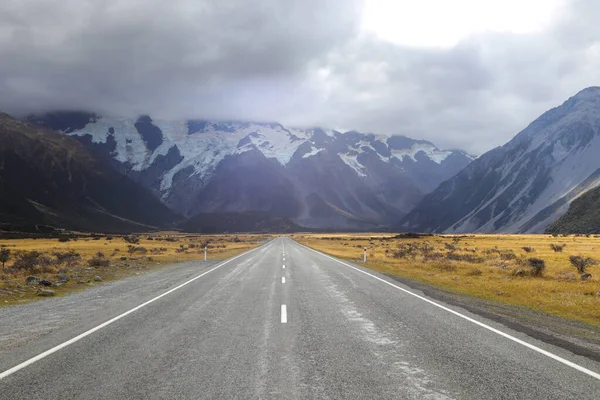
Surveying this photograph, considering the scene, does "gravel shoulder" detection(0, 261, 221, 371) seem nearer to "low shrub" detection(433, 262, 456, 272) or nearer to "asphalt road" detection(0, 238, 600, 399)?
"asphalt road" detection(0, 238, 600, 399)

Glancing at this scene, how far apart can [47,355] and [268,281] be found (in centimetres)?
1169

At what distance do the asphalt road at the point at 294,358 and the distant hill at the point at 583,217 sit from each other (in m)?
129

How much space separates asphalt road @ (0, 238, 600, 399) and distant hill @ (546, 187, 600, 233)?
129 meters

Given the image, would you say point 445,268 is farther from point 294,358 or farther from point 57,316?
point 57,316

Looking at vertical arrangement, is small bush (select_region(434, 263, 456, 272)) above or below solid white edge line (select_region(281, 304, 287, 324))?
below

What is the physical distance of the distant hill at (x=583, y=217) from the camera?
11712 centimetres

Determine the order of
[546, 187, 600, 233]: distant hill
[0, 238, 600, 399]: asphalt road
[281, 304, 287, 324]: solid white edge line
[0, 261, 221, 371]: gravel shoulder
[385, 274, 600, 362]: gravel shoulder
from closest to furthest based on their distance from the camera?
[0, 238, 600, 399]: asphalt road, [0, 261, 221, 371]: gravel shoulder, [385, 274, 600, 362]: gravel shoulder, [281, 304, 287, 324]: solid white edge line, [546, 187, 600, 233]: distant hill

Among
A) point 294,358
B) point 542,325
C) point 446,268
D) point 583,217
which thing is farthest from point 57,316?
point 583,217

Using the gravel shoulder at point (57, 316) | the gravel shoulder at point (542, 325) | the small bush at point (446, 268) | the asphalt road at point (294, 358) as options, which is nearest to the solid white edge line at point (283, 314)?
the asphalt road at point (294, 358)

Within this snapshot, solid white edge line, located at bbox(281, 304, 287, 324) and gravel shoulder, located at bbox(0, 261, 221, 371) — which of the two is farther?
solid white edge line, located at bbox(281, 304, 287, 324)

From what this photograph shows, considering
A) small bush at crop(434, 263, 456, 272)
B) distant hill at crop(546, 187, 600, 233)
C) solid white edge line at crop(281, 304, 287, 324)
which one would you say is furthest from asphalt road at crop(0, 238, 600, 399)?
distant hill at crop(546, 187, 600, 233)

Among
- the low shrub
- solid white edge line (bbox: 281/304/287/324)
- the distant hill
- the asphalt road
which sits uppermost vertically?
the distant hill

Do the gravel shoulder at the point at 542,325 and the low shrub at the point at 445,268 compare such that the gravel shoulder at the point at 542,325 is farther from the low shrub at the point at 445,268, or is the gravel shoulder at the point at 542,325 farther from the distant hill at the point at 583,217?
the distant hill at the point at 583,217

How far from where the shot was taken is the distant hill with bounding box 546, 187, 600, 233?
384ft
